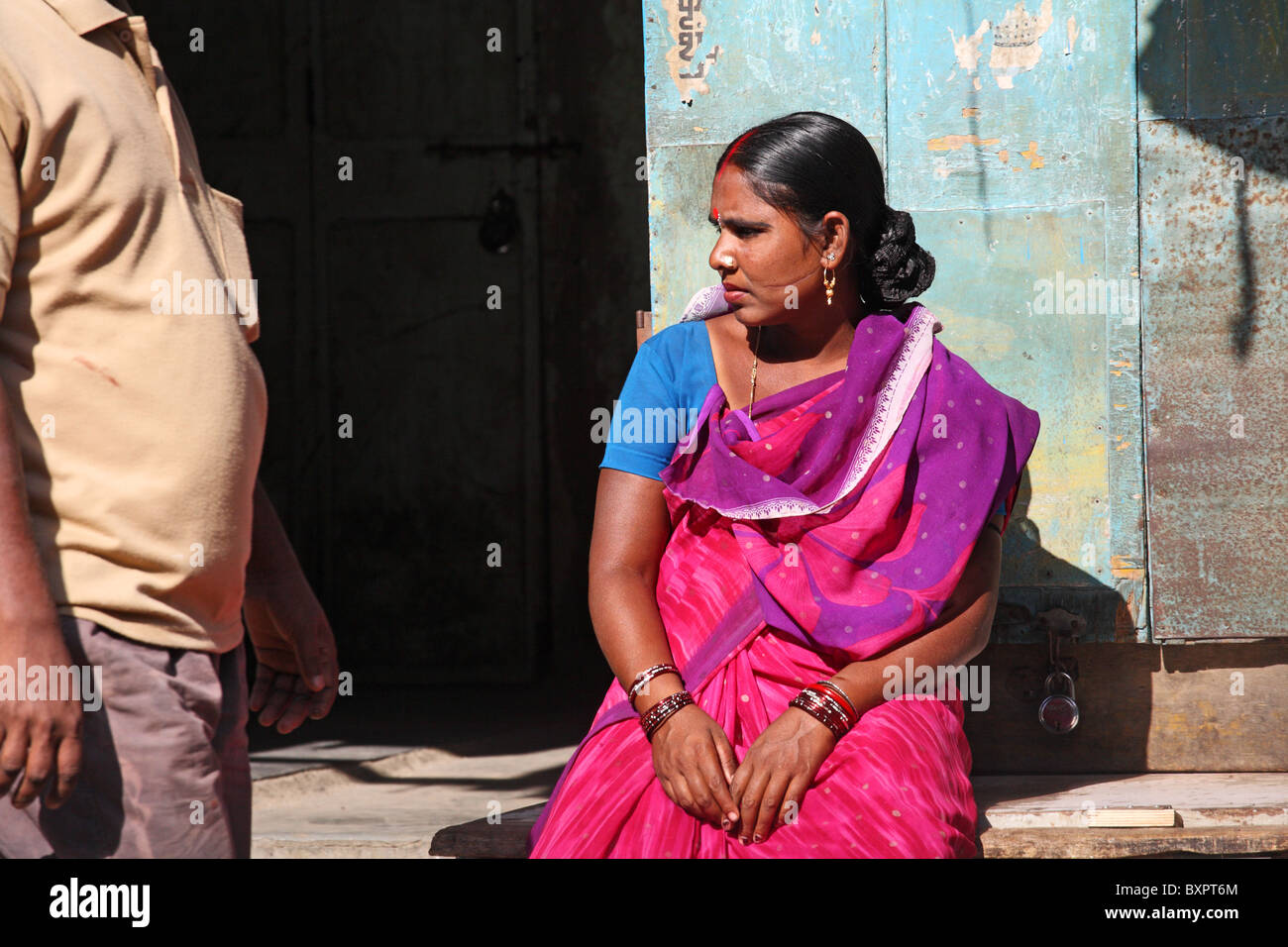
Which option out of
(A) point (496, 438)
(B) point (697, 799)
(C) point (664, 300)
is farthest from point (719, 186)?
(A) point (496, 438)

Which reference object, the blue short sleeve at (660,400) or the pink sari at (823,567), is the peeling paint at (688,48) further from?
the pink sari at (823,567)

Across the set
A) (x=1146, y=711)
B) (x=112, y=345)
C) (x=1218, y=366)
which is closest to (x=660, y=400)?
(x=112, y=345)

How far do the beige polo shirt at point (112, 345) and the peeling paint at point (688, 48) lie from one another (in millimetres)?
1639

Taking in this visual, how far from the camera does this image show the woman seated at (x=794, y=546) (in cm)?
218

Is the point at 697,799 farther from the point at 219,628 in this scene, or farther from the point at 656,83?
the point at 656,83

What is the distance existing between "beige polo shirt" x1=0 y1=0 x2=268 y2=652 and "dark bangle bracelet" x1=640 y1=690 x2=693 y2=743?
2.51ft

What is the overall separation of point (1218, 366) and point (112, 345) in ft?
7.93

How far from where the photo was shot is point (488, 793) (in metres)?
5.16

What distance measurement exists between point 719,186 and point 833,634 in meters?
0.86

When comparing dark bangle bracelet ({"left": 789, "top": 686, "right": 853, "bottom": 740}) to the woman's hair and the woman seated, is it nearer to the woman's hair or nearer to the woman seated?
the woman seated

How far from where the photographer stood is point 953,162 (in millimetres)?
Answer: 3119

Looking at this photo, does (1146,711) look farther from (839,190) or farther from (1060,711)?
(839,190)

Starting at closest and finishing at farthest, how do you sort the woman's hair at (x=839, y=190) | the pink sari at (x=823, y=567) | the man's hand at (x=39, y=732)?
the man's hand at (x=39, y=732)
the pink sari at (x=823, y=567)
the woman's hair at (x=839, y=190)

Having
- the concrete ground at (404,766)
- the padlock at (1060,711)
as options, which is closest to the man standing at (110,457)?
the padlock at (1060,711)
